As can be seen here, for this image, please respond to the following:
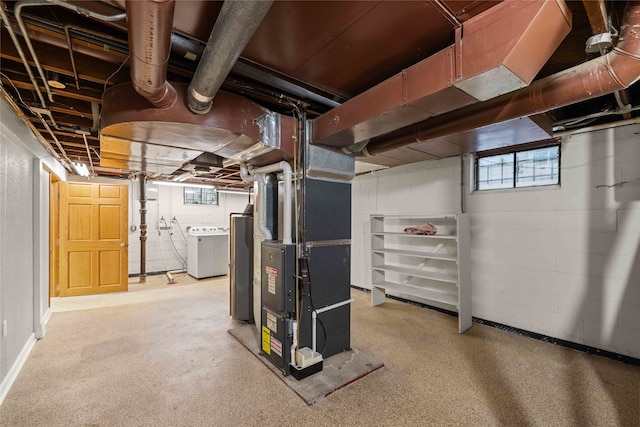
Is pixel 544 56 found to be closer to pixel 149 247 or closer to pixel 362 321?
pixel 362 321

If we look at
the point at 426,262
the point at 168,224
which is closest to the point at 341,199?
the point at 426,262

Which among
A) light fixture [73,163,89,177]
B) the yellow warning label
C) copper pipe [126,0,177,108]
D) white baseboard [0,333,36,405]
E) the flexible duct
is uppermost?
light fixture [73,163,89,177]

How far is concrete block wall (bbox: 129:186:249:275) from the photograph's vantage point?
6.33 m

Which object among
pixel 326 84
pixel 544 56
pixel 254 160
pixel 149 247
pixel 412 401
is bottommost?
pixel 412 401

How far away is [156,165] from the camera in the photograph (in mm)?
3090

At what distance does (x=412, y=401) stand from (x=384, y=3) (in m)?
2.47

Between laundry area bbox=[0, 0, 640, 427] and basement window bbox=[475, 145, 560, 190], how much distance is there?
19 millimetres

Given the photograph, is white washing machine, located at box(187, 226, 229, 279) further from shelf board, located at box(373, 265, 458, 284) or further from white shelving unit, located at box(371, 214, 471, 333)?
shelf board, located at box(373, 265, 458, 284)

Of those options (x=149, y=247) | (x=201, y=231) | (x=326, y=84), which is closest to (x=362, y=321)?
(x=326, y=84)

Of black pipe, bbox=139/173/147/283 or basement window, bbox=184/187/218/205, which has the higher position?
basement window, bbox=184/187/218/205

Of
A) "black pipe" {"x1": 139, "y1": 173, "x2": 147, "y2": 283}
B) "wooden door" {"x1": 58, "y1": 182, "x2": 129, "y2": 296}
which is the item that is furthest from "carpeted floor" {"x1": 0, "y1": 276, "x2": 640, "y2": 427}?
"black pipe" {"x1": 139, "y1": 173, "x2": 147, "y2": 283}

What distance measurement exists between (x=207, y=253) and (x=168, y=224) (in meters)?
1.49

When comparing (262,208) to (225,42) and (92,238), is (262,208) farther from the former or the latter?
(92,238)

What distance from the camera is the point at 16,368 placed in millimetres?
2396
